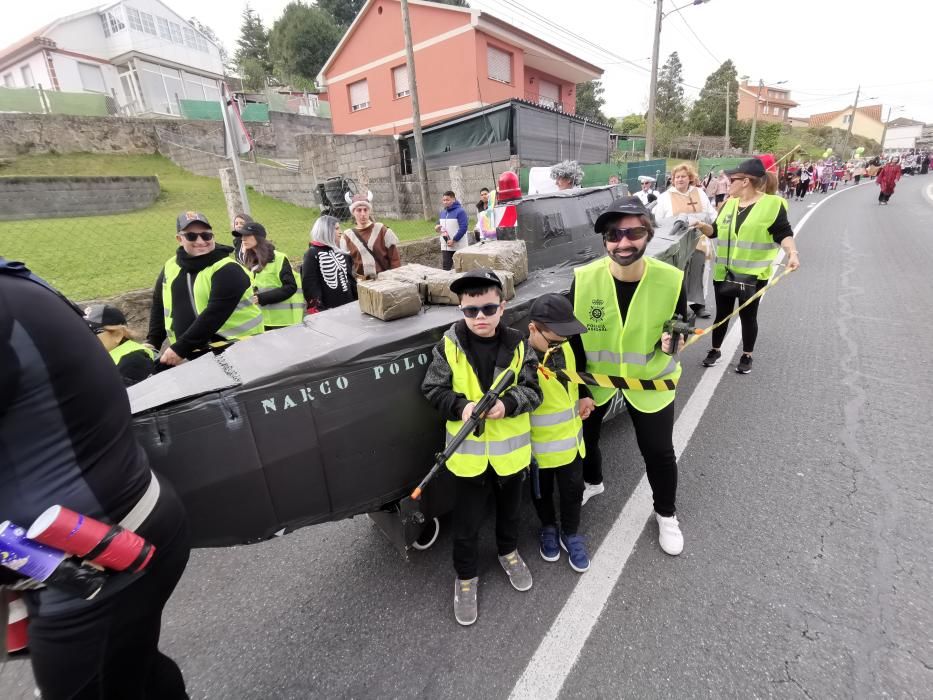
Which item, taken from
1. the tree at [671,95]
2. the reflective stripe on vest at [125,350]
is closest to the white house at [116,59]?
the reflective stripe on vest at [125,350]

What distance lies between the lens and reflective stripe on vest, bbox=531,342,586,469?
234 centimetres

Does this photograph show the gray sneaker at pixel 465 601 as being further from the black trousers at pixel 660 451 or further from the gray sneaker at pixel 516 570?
the black trousers at pixel 660 451

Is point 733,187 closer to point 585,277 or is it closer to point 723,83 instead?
point 585,277

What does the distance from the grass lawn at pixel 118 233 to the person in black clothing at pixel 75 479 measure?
5485mm

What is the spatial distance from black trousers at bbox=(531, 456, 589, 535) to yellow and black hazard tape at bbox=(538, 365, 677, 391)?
1.35ft

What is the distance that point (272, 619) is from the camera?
7.45ft

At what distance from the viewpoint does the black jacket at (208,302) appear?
2826 millimetres

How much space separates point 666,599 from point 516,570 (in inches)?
28.6

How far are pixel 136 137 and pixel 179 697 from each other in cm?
2290

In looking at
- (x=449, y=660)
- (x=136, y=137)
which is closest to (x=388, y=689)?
(x=449, y=660)

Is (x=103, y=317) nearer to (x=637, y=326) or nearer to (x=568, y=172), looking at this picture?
(x=637, y=326)

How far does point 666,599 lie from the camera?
2.21 metres

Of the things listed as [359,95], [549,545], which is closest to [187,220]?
[549,545]

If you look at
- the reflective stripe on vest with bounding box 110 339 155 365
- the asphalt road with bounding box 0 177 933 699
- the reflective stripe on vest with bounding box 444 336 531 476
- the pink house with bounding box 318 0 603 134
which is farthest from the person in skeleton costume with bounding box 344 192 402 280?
the pink house with bounding box 318 0 603 134
